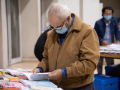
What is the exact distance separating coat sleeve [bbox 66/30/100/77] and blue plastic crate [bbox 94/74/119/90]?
1.48m

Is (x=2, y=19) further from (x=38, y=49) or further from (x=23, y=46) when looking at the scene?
(x=38, y=49)

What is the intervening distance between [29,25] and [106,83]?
4.99 metres

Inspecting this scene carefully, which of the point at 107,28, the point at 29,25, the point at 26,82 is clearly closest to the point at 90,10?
the point at 29,25

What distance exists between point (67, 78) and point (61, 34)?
0.43 metres

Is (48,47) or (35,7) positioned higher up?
(35,7)

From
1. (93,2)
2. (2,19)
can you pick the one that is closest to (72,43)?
(2,19)

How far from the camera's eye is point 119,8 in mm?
11914

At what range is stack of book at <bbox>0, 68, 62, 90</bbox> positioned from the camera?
1.22 metres

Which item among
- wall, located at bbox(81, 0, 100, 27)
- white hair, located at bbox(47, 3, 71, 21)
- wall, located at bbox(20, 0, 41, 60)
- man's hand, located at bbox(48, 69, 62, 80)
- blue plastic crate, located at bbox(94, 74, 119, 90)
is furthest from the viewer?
wall, located at bbox(81, 0, 100, 27)

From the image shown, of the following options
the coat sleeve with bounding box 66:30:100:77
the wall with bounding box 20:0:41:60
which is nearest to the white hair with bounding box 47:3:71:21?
the coat sleeve with bounding box 66:30:100:77

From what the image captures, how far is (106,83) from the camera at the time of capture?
2971 mm

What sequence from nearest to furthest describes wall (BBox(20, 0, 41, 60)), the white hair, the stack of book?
1. the stack of book
2. the white hair
3. wall (BBox(20, 0, 41, 60))

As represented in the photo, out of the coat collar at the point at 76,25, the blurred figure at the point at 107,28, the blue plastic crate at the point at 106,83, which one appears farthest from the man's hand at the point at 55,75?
the blurred figure at the point at 107,28

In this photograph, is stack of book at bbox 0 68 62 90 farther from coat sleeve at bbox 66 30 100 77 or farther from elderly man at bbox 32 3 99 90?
coat sleeve at bbox 66 30 100 77
